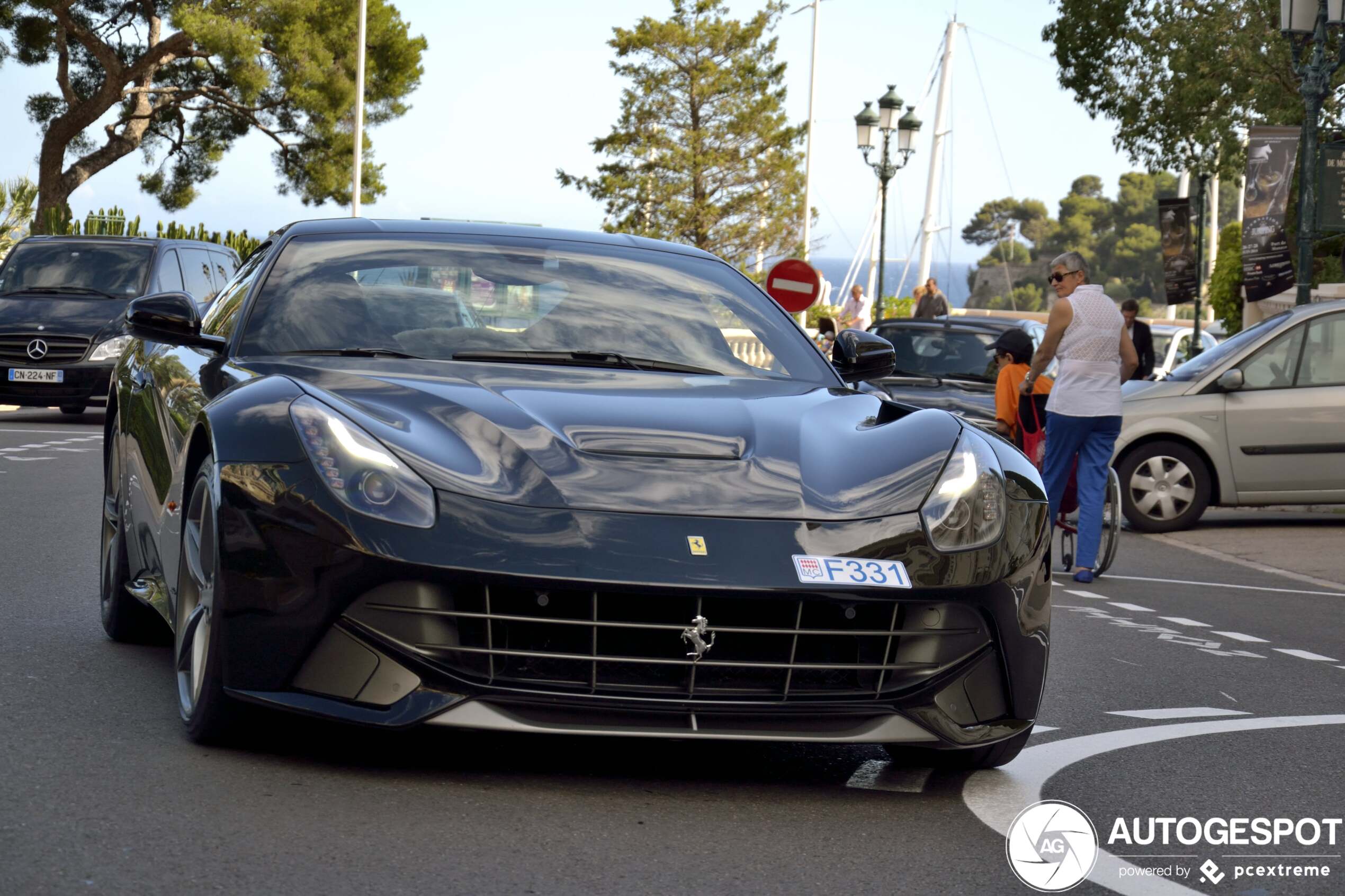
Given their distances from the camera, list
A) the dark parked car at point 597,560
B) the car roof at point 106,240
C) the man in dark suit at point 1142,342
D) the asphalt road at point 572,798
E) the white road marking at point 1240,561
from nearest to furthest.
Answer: the asphalt road at point 572,798 → the dark parked car at point 597,560 → the white road marking at point 1240,561 → the car roof at point 106,240 → the man in dark suit at point 1142,342

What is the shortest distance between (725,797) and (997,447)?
119cm

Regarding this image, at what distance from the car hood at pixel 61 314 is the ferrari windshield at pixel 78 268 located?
0.18 metres

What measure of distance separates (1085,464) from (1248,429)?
4016 millimetres

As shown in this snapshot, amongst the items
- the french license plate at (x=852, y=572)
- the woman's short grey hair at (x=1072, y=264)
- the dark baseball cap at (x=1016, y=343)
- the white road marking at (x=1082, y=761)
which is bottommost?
the white road marking at (x=1082, y=761)

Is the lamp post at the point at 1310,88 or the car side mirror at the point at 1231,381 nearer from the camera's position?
the car side mirror at the point at 1231,381

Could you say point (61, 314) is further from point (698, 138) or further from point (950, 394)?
point (698, 138)

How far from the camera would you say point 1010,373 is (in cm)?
1138

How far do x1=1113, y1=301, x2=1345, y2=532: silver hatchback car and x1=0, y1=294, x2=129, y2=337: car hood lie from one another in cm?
1035

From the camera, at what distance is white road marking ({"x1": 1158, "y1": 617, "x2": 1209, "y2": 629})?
28.1ft

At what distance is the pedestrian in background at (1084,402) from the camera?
1011 centimetres

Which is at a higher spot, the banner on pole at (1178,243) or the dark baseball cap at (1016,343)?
the banner on pole at (1178,243)

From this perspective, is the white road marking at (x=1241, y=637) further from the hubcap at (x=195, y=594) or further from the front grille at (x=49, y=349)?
the front grille at (x=49, y=349)

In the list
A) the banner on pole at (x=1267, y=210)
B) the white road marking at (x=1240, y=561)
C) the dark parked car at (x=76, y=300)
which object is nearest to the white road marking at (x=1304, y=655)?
the white road marking at (x=1240, y=561)

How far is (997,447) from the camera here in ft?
15.6
